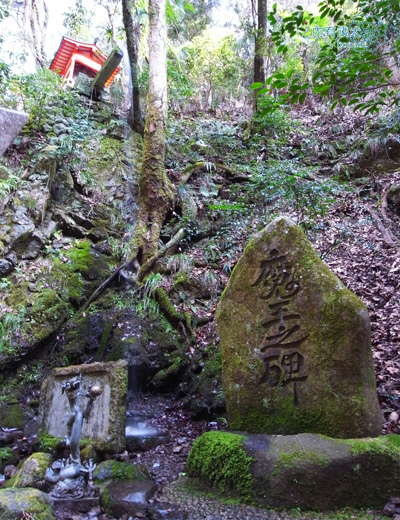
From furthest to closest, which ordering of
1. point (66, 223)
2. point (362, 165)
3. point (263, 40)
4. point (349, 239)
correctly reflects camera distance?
1. point (263, 40)
2. point (362, 165)
3. point (66, 223)
4. point (349, 239)

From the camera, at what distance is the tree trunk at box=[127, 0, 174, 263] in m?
7.60

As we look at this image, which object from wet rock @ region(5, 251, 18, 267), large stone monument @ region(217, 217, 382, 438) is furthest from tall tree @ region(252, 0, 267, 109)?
large stone monument @ region(217, 217, 382, 438)

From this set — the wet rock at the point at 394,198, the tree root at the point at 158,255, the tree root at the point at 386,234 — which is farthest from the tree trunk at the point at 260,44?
the tree root at the point at 158,255

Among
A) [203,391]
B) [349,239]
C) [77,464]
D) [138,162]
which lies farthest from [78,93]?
[77,464]

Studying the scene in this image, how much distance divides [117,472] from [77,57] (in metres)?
16.3

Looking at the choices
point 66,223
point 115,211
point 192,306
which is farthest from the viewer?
point 115,211

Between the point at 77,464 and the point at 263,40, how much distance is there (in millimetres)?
10931

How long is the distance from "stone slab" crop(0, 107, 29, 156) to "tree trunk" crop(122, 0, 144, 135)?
9077 millimetres

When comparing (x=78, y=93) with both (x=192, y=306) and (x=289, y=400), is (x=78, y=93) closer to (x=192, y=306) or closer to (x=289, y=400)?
(x=192, y=306)

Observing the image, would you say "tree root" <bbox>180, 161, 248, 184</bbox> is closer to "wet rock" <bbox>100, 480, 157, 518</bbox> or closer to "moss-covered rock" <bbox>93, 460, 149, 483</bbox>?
"moss-covered rock" <bbox>93, 460, 149, 483</bbox>

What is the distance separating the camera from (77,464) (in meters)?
3.45

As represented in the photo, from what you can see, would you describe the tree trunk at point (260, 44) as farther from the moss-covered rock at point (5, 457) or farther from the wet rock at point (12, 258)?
the moss-covered rock at point (5, 457)

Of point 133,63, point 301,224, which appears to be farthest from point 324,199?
point 133,63

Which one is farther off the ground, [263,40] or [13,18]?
[13,18]
